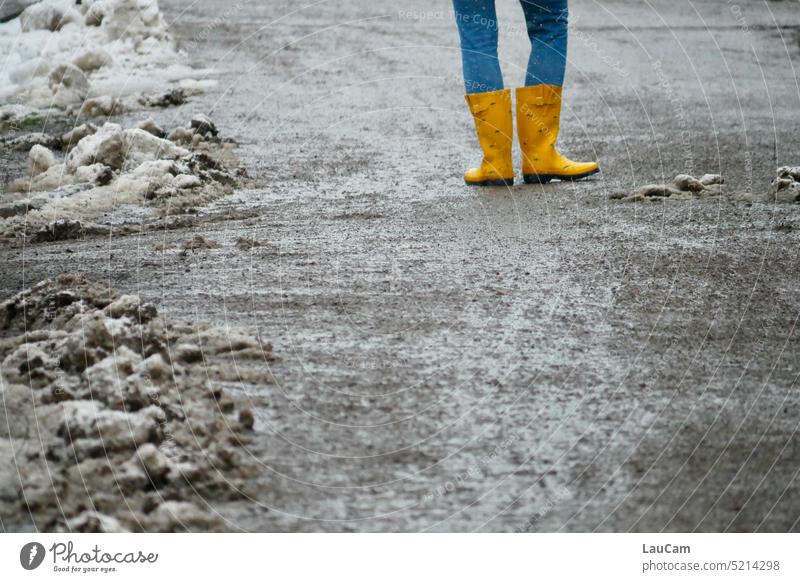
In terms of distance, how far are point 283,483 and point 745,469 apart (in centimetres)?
75

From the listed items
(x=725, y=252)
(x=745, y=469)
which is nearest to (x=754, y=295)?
(x=725, y=252)

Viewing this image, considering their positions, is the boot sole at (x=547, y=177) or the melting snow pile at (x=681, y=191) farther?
the boot sole at (x=547, y=177)

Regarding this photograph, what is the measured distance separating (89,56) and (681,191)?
326 cm

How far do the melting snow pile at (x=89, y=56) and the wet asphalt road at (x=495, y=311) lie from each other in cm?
51

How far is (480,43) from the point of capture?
10.8ft

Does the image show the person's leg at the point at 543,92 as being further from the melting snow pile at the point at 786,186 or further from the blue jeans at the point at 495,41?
the melting snow pile at the point at 786,186

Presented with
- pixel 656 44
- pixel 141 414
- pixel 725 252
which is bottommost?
pixel 656 44

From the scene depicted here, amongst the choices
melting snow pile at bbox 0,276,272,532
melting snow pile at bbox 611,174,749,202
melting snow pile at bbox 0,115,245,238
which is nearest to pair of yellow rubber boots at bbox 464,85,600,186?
melting snow pile at bbox 611,174,749,202

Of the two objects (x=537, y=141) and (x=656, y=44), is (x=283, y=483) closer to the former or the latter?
(x=537, y=141)

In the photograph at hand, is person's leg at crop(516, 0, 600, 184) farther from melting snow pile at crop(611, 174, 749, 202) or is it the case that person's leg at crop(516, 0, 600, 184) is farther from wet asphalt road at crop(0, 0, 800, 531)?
melting snow pile at crop(611, 174, 749, 202)

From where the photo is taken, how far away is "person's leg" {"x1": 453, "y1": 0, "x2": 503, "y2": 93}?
3270mm

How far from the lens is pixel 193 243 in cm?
273

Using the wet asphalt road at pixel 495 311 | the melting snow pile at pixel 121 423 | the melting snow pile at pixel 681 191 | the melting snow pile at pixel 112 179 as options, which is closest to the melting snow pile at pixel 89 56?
the wet asphalt road at pixel 495 311

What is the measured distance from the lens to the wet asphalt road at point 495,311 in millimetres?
1629
